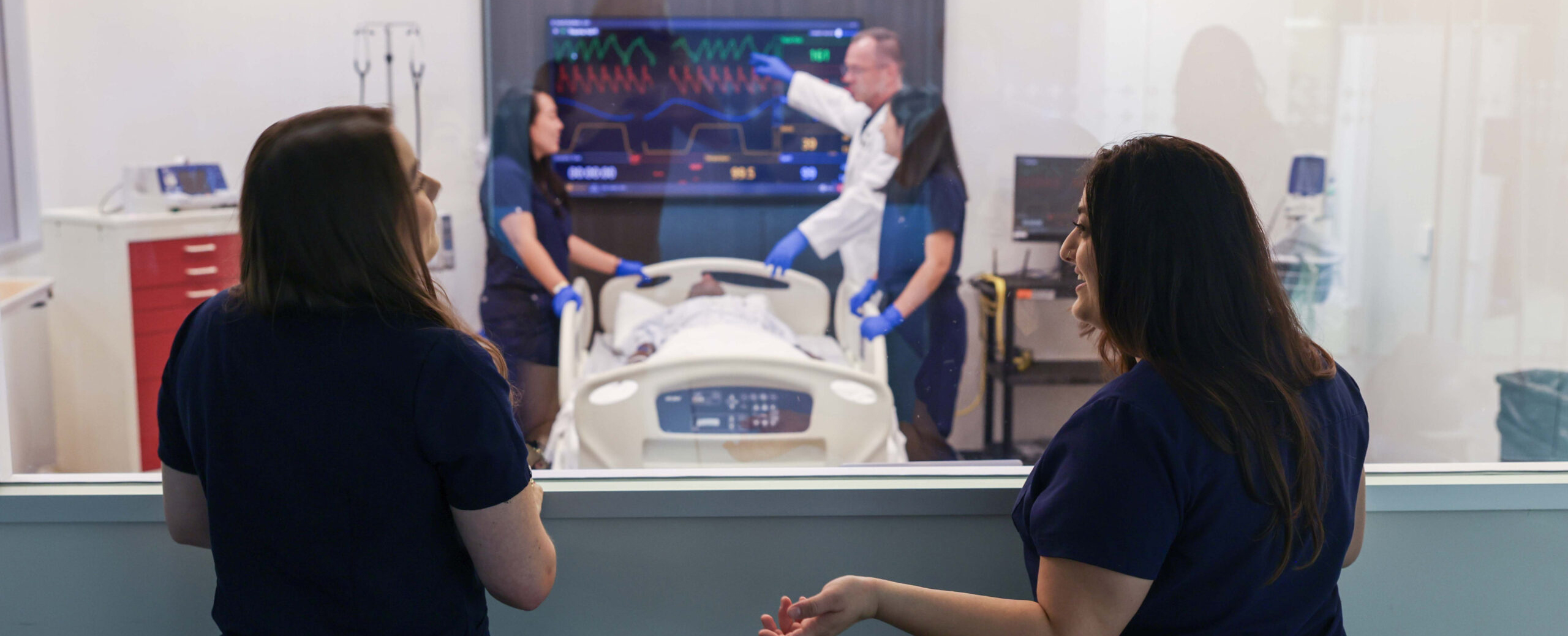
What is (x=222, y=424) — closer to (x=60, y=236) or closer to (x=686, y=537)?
(x=686, y=537)

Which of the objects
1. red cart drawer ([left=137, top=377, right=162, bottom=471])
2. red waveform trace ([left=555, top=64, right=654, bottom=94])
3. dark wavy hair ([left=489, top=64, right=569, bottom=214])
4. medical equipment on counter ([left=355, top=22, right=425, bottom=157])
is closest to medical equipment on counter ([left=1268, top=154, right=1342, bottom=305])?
red waveform trace ([left=555, top=64, right=654, bottom=94])

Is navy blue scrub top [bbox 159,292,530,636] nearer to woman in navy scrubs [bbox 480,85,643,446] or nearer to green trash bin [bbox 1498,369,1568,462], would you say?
woman in navy scrubs [bbox 480,85,643,446]

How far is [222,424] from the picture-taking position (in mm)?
830

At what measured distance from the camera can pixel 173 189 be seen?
3018 mm

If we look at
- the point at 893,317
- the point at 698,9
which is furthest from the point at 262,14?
the point at 893,317

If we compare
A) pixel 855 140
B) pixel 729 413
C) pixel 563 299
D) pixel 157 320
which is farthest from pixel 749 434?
pixel 157 320

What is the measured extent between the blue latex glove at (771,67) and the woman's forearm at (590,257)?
0.63 metres

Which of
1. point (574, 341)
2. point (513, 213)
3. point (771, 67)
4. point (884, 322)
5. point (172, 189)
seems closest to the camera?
point (884, 322)

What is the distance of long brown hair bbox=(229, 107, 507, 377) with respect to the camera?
0.80m

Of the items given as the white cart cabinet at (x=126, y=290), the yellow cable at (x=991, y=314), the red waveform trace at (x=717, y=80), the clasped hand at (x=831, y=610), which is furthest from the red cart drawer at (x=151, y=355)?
the clasped hand at (x=831, y=610)

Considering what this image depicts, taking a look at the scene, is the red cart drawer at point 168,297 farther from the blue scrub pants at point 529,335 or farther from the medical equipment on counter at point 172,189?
the blue scrub pants at point 529,335

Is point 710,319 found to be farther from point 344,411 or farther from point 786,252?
point 344,411

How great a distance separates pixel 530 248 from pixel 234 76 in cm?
100

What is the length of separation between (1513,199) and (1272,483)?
1892 mm
